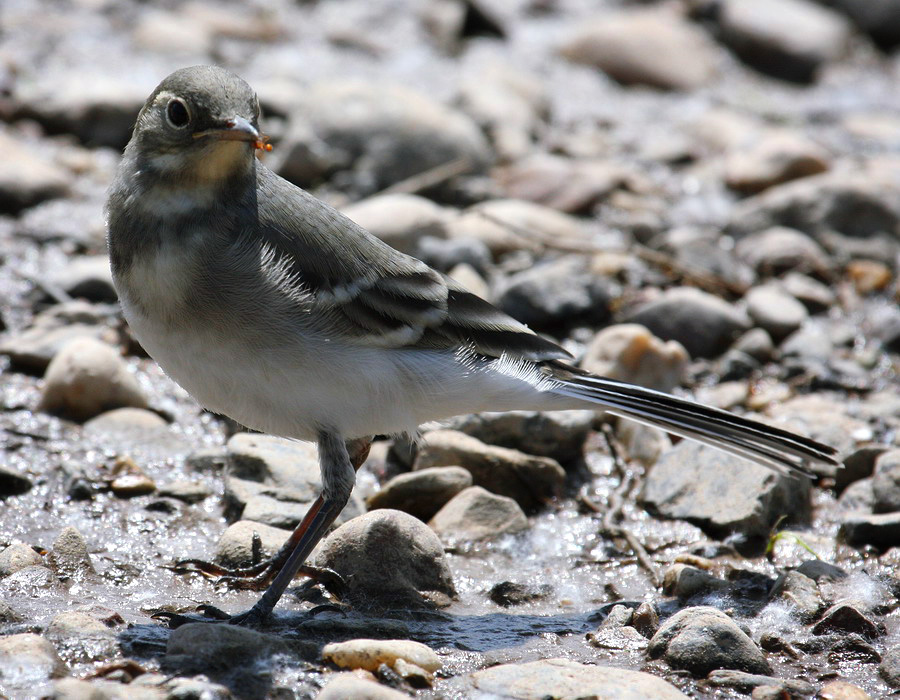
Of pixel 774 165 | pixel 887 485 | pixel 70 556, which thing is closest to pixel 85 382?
pixel 70 556

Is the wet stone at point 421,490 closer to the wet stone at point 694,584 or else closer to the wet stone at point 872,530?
the wet stone at point 694,584

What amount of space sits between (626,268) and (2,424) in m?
5.45

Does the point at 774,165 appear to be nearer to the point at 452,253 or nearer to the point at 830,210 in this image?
the point at 830,210

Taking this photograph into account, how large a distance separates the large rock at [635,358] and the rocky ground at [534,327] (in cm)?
3

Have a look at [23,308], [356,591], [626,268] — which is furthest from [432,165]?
[356,591]

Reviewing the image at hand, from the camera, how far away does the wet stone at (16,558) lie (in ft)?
18.7

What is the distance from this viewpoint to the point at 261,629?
555 cm

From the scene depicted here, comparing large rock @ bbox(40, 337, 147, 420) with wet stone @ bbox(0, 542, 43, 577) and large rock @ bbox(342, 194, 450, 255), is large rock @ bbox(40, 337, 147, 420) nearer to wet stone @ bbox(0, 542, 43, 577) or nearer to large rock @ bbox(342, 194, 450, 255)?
wet stone @ bbox(0, 542, 43, 577)

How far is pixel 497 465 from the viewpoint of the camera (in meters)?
7.14

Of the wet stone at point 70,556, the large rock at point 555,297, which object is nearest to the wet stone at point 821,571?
the large rock at point 555,297

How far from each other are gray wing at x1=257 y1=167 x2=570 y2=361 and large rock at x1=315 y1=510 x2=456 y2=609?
100 cm

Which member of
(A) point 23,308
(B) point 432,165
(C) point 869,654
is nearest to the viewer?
(C) point 869,654

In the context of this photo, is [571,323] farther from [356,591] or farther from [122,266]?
[122,266]

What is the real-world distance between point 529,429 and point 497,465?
499mm
